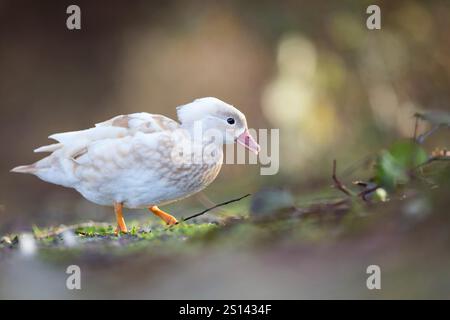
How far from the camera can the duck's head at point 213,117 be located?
6.89 feet

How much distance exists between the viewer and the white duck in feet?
6.52

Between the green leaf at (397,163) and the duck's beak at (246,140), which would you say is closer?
the green leaf at (397,163)

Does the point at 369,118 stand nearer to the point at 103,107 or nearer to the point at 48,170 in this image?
the point at 103,107

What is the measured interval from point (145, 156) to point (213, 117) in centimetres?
27

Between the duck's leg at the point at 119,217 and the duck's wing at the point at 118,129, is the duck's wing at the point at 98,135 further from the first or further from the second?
the duck's leg at the point at 119,217

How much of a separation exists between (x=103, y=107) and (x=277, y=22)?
1263 millimetres

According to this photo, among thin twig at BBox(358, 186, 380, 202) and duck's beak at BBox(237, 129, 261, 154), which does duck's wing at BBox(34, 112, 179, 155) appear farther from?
thin twig at BBox(358, 186, 380, 202)

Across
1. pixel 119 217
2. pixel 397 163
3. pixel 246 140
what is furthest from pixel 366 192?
pixel 119 217

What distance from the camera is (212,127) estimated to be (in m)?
2.11

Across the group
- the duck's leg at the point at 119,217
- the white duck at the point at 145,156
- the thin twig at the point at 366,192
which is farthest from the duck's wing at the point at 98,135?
the thin twig at the point at 366,192

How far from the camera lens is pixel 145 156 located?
1.98 m

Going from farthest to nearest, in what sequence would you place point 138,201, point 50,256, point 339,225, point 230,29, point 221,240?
point 230,29, point 138,201, point 50,256, point 221,240, point 339,225

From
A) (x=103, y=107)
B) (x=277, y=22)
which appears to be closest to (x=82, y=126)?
(x=103, y=107)

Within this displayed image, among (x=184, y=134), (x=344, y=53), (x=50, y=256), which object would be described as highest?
(x=344, y=53)
